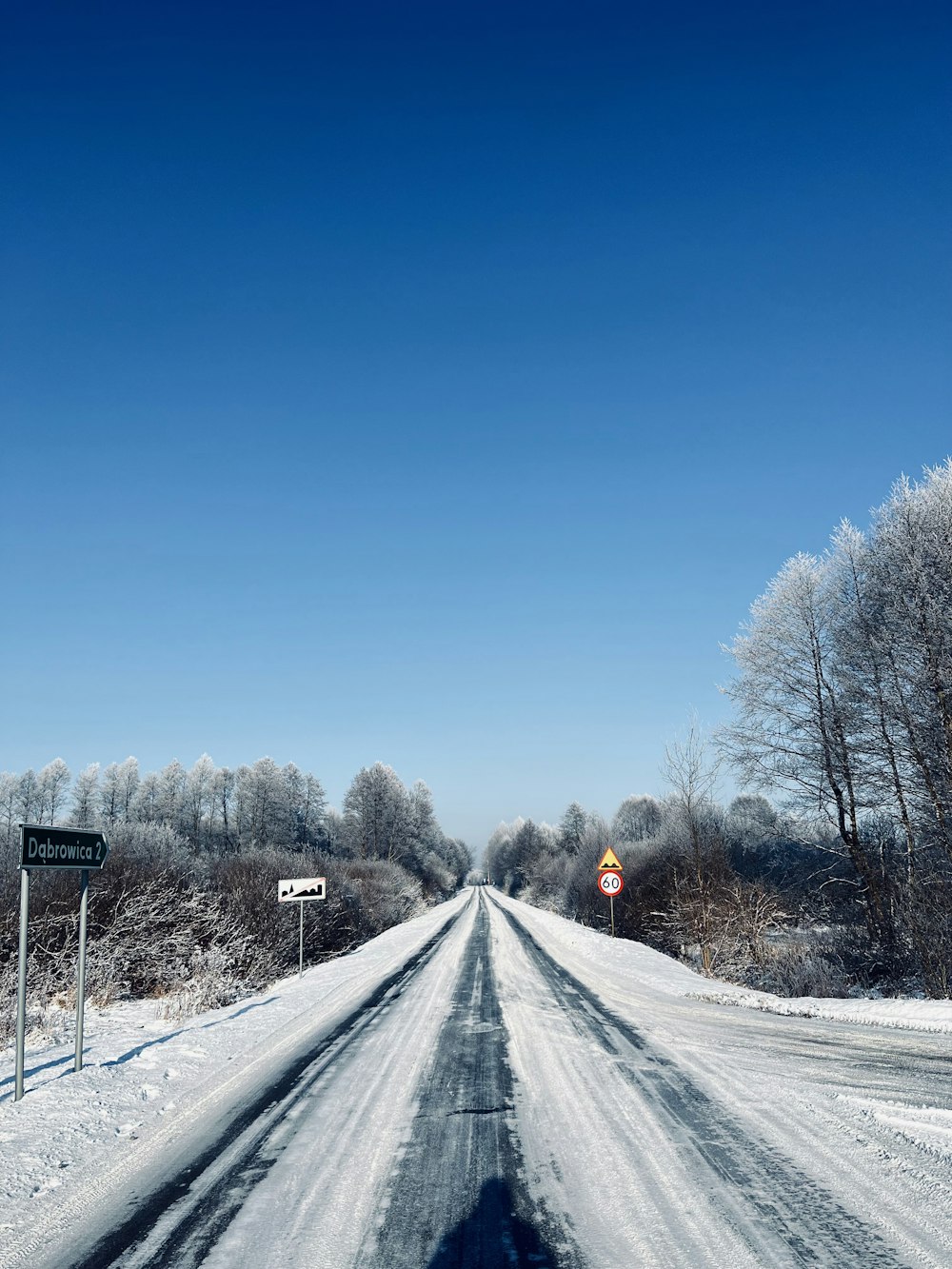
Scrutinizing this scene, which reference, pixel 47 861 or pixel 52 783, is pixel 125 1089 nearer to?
pixel 47 861

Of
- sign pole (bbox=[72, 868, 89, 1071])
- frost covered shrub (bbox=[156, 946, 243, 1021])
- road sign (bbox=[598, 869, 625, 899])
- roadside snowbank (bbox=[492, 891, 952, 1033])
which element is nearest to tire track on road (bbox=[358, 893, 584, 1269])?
sign pole (bbox=[72, 868, 89, 1071])

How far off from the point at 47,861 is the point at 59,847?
1.03 ft

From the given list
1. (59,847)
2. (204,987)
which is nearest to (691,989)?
(204,987)

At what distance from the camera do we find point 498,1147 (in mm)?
5832

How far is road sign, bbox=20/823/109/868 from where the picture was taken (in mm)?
7332

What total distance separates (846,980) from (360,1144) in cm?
1313

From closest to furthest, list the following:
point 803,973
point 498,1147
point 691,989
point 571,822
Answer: point 498,1147
point 691,989
point 803,973
point 571,822

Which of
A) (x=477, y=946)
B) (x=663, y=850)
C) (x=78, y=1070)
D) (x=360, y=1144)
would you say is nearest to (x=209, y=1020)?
(x=78, y=1070)

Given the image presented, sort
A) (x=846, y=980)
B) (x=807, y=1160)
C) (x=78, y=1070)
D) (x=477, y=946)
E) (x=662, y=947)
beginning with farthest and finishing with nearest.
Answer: (x=662, y=947), (x=477, y=946), (x=846, y=980), (x=78, y=1070), (x=807, y=1160)

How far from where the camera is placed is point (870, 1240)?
13.7 feet

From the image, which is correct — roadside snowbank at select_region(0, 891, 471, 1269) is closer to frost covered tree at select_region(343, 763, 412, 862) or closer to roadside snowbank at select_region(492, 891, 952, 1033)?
roadside snowbank at select_region(492, 891, 952, 1033)

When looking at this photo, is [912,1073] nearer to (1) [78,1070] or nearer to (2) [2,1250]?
(2) [2,1250]

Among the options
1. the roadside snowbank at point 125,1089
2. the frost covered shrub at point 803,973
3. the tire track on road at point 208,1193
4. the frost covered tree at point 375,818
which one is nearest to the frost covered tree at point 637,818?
the frost covered tree at point 375,818

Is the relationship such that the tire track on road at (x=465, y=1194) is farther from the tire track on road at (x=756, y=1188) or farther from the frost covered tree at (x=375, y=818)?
the frost covered tree at (x=375, y=818)
